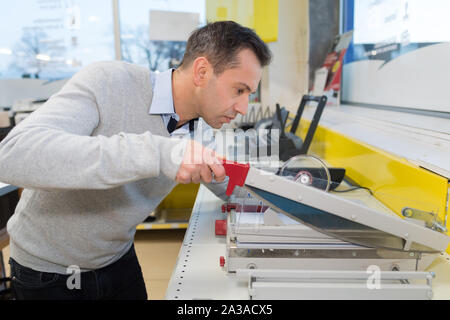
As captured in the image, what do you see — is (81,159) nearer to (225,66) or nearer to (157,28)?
(225,66)

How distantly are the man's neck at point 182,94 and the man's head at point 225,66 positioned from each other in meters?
0.03

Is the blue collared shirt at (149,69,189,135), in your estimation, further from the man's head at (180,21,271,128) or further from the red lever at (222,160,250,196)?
the red lever at (222,160,250,196)

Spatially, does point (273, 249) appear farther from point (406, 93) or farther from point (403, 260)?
point (406, 93)

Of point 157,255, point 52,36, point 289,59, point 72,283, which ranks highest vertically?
point 52,36

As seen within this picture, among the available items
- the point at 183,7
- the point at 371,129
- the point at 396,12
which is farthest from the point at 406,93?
the point at 183,7

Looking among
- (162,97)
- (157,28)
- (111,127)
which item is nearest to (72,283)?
(111,127)

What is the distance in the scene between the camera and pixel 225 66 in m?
0.94

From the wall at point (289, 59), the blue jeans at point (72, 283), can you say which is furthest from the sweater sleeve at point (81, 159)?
the wall at point (289, 59)

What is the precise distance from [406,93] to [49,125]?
1826 mm

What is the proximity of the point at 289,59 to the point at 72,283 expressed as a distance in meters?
2.57

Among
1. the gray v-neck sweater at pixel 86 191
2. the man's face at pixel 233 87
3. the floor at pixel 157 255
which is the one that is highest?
the man's face at pixel 233 87

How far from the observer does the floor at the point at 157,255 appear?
6.98 ft

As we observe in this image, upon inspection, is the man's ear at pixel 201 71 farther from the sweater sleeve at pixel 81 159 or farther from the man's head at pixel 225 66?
the sweater sleeve at pixel 81 159
